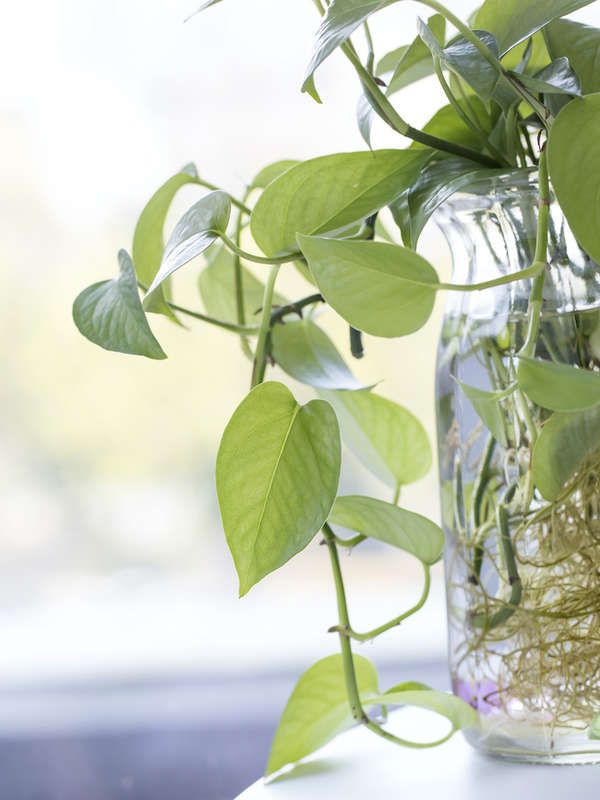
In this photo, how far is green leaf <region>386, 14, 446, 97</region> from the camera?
41cm

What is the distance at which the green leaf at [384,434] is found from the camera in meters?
0.50

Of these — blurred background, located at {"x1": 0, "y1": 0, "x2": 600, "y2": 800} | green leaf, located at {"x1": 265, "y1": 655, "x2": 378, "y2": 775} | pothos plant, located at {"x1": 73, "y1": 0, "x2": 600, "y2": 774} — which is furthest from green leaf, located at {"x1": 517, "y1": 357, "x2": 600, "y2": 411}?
blurred background, located at {"x1": 0, "y1": 0, "x2": 600, "y2": 800}

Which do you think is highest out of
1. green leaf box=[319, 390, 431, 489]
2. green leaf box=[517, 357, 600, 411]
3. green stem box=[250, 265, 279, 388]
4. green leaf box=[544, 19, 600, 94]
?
green leaf box=[544, 19, 600, 94]

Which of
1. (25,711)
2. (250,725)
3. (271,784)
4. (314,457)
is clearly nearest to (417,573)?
(250,725)

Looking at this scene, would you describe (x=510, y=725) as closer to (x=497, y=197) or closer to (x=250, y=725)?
(x=497, y=197)

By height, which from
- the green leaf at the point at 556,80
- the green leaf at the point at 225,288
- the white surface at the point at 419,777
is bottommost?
the white surface at the point at 419,777

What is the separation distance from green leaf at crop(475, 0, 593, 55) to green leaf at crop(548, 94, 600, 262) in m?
0.04

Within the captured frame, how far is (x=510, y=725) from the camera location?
44cm

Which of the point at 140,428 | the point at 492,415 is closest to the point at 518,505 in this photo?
the point at 492,415

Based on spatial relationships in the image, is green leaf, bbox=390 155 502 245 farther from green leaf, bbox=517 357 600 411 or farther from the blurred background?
the blurred background

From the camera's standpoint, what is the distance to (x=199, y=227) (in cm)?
36

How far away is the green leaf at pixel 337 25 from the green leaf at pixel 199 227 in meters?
0.06

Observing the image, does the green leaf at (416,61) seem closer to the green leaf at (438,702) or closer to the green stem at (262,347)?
the green stem at (262,347)

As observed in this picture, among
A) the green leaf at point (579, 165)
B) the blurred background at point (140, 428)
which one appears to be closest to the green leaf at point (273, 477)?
the green leaf at point (579, 165)
